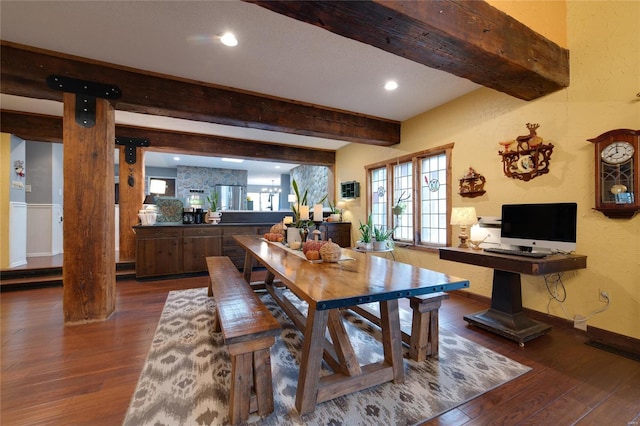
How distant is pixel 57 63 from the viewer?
2482mm

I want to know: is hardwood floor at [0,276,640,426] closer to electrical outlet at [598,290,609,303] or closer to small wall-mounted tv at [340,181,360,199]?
electrical outlet at [598,290,609,303]

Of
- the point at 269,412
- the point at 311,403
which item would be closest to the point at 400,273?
the point at 311,403

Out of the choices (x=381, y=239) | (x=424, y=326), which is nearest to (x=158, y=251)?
(x=381, y=239)

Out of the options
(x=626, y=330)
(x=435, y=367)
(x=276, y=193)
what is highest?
(x=276, y=193)

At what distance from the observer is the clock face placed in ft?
6.75

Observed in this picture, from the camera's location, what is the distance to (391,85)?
314 centimetres

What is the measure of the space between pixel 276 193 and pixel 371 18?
34.3ft

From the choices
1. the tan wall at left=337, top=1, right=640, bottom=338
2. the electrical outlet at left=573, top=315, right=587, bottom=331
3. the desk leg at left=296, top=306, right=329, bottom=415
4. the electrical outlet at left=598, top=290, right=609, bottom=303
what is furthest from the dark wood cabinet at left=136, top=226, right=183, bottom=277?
the electrical outlet at left=598, top=290, right=609, bottom=303

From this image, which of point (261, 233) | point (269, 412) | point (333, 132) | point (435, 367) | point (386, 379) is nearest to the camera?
point (269, 412)

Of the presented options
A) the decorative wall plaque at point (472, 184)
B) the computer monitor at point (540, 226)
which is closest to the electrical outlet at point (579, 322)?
the computer monitor at point (540, 226)

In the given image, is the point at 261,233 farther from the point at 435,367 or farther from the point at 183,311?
the point at 435,367

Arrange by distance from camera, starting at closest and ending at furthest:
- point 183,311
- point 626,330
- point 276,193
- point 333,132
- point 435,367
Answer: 1. point 435,367
2. point 626,330
3. point 183,311
4. point 333,132
5. point 276,193

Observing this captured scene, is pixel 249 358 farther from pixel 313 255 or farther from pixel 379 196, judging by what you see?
pixel 379 196

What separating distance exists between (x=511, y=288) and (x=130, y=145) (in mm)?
5766
